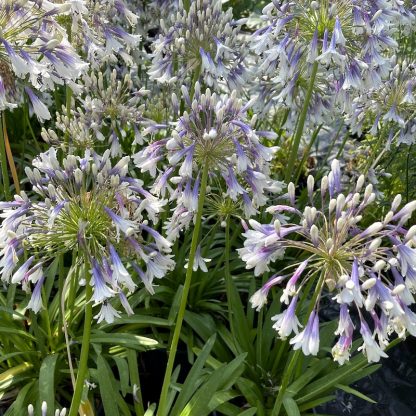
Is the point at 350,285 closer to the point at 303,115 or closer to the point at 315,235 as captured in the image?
the point at 315,235

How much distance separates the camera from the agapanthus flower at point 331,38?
352 centimetres

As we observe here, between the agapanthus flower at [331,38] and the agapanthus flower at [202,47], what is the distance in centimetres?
34

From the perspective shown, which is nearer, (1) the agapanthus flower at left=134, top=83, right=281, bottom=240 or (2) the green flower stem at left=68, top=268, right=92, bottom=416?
(2) the green flower stem at left=68, top=268, right=92, bottom=416

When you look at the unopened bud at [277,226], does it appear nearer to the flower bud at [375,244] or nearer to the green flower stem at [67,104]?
the flower bud at [375,244]

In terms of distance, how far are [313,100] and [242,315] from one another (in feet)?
5.53

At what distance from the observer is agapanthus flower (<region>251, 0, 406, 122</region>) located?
3518mm

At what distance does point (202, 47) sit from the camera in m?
4.20

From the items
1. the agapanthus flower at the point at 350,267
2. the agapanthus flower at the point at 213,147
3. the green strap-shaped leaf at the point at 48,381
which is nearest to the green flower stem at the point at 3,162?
the agapanthus flower at the point at 213,147

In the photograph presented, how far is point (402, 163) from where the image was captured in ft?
18.5

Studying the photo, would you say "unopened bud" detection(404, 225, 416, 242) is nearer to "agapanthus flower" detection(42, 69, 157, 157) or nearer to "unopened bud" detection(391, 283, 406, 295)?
"unopened bud" detection(391, 283, 406, 295)

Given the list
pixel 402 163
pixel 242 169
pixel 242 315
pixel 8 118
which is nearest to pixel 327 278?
pixel 242 169

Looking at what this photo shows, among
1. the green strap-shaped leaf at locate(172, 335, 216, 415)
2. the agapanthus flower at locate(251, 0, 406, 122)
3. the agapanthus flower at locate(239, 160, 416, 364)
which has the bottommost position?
the green strap-shaped leaf at locate(172, 335, 216, 415)

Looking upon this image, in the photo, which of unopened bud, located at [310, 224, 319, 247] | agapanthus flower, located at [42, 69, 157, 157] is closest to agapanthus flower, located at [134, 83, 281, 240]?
unopened bud, located at [310, 224, 319, 247]

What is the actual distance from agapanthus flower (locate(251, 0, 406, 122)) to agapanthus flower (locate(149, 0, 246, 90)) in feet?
1.12
